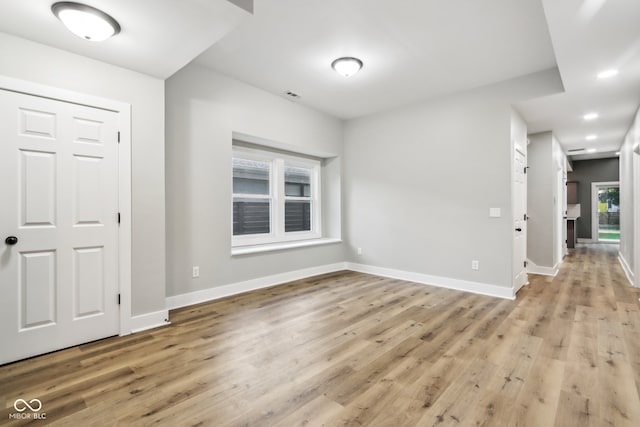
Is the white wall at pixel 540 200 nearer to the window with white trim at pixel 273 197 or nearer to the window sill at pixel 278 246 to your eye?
the window sill at pixel 278 246

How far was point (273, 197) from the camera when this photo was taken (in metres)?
5.02

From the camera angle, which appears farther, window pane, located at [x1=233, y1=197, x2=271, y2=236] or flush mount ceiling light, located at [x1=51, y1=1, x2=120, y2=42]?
window pane, located at [x1=233, y1=197, x2=271, y2=236]

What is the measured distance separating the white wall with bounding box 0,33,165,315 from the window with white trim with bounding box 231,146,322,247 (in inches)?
57.2

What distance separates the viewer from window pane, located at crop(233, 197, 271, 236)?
459cm

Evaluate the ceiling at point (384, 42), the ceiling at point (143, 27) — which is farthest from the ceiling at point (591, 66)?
the ceiling at point (143, 27)

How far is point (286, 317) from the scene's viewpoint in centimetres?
314

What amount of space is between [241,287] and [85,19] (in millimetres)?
3137

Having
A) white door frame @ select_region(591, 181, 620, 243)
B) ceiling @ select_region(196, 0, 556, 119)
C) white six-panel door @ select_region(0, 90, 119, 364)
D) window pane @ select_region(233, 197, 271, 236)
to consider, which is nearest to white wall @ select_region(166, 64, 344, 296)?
ceiling @ select_region(196, 0, 556, 119)

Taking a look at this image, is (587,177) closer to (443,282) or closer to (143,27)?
(443,282)

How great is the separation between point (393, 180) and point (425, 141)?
79cm

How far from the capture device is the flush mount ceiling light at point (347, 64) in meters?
3.28

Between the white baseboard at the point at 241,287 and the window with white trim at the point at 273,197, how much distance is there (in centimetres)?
64

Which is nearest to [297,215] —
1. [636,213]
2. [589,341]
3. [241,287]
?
[241,287]

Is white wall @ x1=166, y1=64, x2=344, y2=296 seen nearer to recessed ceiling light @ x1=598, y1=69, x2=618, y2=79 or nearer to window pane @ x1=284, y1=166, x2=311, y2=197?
window pane @ x1=284, y1=166, x2=311, y2=197
